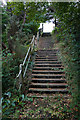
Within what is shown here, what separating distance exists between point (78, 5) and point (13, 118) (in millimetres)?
3622

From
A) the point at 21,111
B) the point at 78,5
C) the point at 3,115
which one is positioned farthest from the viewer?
the point at 21,111

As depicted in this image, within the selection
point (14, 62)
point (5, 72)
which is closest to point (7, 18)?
point (14, 62)

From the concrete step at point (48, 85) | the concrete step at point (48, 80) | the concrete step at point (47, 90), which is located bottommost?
the concrete step at point (47, 90)

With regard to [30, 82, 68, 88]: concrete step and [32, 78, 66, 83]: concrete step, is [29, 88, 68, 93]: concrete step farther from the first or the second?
[32, 78, 66, 83]: concrete step

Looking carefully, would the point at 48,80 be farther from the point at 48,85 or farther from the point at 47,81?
the point at 48,85

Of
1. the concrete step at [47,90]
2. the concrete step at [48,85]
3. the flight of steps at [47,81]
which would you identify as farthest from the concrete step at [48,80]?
the concrete step at [47,90]

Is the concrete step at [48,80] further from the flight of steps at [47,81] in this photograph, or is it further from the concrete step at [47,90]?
the concrete step at [47,90]

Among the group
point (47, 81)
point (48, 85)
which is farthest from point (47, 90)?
point (47, 81)

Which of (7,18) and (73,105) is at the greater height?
(7,18)

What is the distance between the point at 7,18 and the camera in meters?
8.79

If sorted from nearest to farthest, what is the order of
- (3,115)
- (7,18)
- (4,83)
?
(3,115) → (4,83) → (7,18)

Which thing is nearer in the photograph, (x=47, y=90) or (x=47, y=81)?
(x=47, y=90)

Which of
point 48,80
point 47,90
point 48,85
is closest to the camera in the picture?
point 47,90

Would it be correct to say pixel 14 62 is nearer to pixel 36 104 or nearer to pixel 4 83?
pixel 4 83
